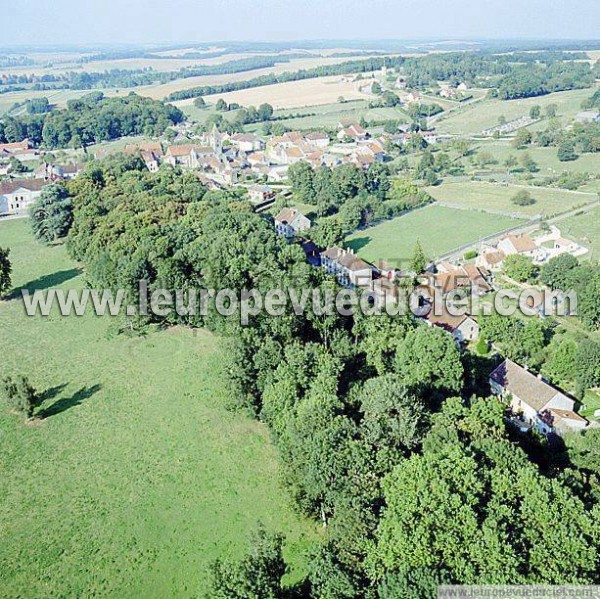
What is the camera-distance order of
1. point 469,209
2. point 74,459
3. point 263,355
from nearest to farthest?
1. point 74,459
2. point 263,355
3. point 469,209

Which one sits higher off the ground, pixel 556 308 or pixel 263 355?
pixel 263 355

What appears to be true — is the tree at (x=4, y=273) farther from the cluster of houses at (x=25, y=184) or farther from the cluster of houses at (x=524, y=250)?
the cluster of houses at (x=524, y=250)

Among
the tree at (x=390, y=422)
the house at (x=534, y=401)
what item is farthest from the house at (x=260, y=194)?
the tree at (x=390, y=422)

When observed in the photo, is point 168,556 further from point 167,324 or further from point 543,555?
point 167,324

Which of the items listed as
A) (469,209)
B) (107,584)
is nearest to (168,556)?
(107,584)

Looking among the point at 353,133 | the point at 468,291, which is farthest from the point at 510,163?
the point at 468,291

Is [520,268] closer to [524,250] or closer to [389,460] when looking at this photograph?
[524,250]
